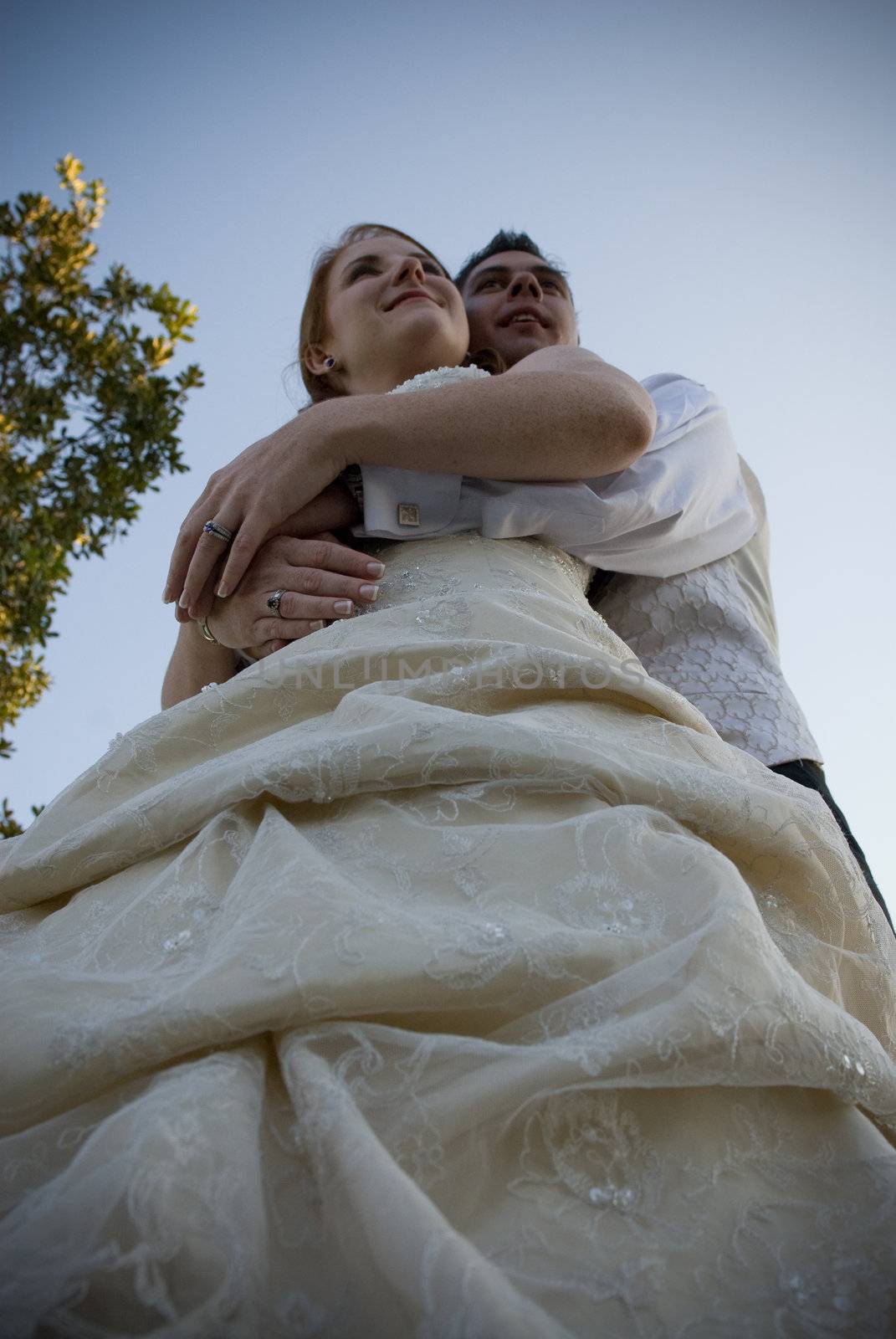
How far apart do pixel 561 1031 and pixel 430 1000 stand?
0.13 m

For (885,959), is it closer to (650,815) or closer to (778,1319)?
(650,815)

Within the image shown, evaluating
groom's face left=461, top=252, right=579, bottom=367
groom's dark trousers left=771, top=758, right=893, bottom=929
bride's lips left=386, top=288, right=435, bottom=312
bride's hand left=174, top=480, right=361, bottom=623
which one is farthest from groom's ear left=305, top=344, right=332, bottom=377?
groom's dark trousers left=771, top=758, right=893, bottom=929

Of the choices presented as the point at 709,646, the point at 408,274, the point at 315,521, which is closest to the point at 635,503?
the point at 709,646

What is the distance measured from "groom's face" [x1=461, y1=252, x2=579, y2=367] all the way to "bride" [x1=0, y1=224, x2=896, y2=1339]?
2381mm

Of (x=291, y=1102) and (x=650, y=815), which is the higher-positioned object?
(x=650, y=815)

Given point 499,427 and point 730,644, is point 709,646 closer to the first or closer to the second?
point 730,644

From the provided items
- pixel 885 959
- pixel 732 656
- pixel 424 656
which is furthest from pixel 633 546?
pixel 885 959

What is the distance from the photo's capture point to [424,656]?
5.08ft

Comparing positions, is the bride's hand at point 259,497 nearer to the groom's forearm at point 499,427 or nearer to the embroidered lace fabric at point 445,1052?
the groom's forearm at point 499,427

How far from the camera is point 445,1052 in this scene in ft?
2.86

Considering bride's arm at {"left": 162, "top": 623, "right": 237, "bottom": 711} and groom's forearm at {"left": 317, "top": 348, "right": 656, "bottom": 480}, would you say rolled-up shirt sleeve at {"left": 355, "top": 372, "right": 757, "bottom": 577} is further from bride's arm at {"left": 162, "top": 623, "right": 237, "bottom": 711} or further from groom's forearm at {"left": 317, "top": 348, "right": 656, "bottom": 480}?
bride's arm at {"left": 162, "top": 623, "right": 237, "bottom": 711}

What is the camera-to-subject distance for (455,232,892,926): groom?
2.31m

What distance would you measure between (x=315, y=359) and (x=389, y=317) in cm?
46

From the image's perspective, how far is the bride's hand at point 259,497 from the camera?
6.68 ft
